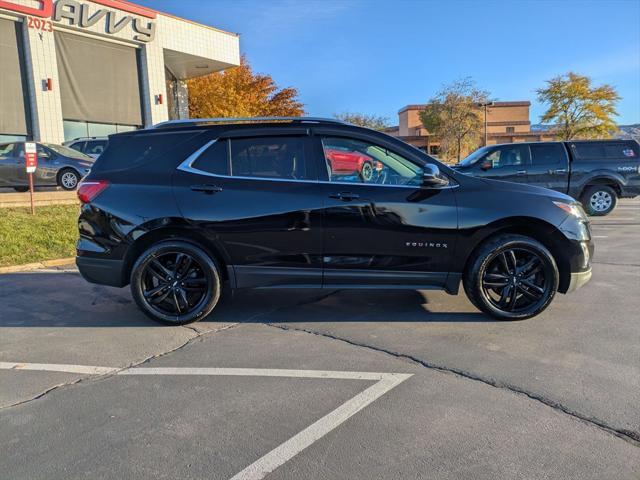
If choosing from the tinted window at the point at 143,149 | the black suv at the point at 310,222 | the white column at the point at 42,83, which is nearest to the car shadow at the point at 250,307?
the black suv at the point at 310,222

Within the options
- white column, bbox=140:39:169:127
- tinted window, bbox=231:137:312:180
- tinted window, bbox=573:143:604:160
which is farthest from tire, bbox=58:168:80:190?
tinted window, bbox=573:143:604:160

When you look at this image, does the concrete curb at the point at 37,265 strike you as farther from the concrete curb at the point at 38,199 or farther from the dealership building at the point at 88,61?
the dealership building at the point at 88,61

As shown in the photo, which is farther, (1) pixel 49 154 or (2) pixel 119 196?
(1) pixel 49 154

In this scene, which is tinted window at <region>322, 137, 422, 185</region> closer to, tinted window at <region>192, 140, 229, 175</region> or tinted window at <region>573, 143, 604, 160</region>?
tinted window at <region>192, 140, 229, 175</region>

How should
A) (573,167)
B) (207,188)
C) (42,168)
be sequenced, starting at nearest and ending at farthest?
1. (207,188)
2. (42,168)
3. (573,167)

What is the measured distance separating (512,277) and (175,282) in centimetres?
320

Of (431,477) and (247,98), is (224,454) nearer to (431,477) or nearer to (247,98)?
(431,477)

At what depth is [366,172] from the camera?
15.6ft

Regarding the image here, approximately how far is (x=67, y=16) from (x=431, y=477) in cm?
2335

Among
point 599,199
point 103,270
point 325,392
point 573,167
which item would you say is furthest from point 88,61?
point 325,392

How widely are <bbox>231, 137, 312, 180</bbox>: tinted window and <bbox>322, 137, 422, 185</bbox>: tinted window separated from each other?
25 cm

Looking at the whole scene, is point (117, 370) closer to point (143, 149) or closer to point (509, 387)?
point (143, 149)

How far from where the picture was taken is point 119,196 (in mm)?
4777

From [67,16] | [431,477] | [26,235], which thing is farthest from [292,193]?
[67,16]
